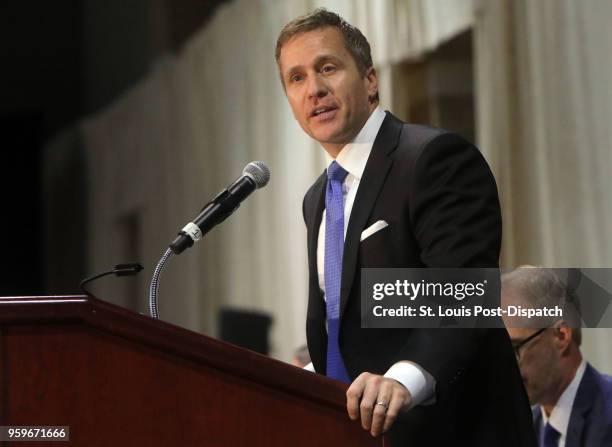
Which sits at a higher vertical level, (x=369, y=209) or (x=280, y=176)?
(x=280, y=176)

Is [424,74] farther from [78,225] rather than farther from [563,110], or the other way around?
[78,225]

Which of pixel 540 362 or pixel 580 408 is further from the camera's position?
pixel 540 362

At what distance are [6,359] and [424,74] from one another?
3.90 m

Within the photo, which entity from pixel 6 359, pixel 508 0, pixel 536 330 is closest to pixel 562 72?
pixel 508 0

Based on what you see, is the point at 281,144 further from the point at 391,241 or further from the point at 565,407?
the point at 391,241

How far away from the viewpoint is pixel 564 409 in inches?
109

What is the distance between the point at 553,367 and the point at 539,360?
4 cm

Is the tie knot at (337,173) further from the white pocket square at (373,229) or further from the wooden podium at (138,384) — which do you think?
the wooden podium at (138,384)

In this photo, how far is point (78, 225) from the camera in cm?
999

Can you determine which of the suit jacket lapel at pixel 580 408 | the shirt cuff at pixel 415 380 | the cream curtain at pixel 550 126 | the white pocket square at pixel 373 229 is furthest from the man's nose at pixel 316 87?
the cream curtain at pixel 550 126

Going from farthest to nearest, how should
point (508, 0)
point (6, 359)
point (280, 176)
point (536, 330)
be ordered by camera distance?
point (280, 176), point (508, 0), point (536, 330), point (6, 359)

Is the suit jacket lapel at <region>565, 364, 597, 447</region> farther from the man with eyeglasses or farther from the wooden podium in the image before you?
the wooden podium

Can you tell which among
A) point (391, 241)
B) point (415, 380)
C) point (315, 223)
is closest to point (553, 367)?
point (315, 223)

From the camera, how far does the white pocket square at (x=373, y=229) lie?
2009 millimetres
